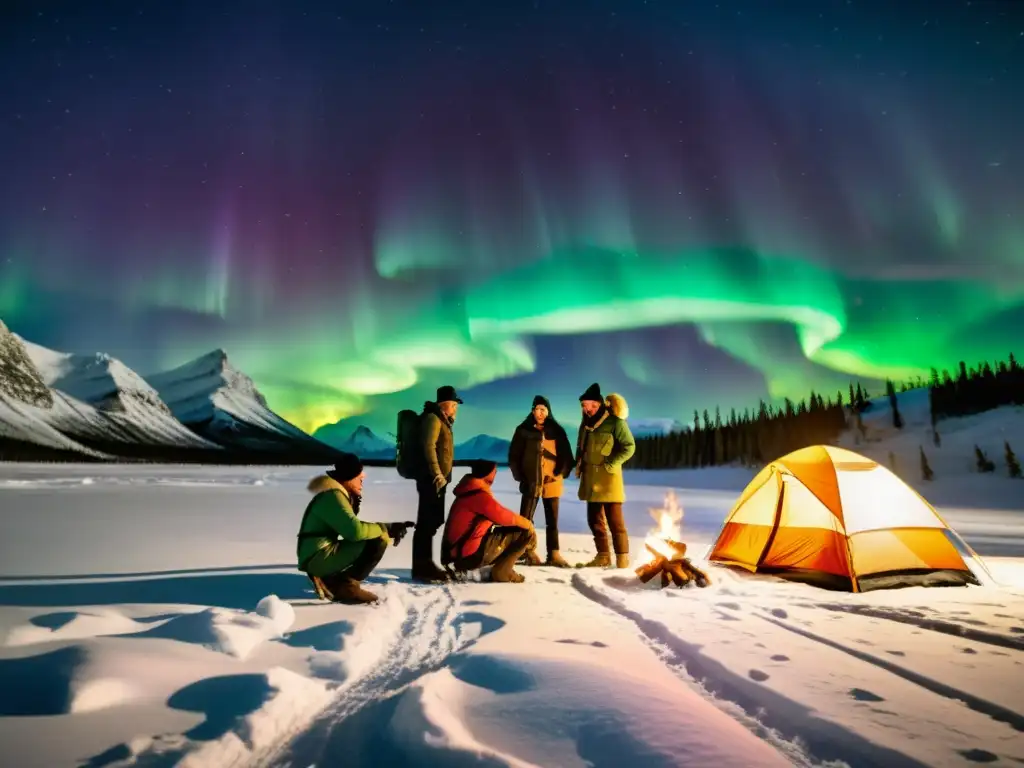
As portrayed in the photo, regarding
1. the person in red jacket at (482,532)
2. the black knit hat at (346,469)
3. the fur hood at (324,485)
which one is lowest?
the person in red jacket at (482,532)

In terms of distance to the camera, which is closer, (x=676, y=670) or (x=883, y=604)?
(x=676, y=670)

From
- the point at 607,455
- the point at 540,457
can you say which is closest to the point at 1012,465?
the point at 607,455

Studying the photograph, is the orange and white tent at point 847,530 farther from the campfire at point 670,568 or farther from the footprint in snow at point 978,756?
the footprint in snow at point 978,756

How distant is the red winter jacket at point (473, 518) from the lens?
7.33m

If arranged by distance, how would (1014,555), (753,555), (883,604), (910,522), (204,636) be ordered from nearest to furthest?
(204,636)
(883,604)
(910,522)
(753,555)
(1014,555)

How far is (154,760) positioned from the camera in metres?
2.77

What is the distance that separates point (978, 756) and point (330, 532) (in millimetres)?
5204

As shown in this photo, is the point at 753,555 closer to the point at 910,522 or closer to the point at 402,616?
the point at 910,522

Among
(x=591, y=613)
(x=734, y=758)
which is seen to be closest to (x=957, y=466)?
(x=591, y=613)

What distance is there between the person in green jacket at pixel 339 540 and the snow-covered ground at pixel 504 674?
0.32 metres

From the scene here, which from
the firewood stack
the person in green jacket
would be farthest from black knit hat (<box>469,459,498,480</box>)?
the firewood stack

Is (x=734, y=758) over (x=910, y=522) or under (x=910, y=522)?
under

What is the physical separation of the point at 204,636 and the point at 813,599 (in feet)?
19.6

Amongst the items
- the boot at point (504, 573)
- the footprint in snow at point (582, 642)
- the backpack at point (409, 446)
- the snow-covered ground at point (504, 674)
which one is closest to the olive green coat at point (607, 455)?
the snow-covered ground at point (504, 674)
